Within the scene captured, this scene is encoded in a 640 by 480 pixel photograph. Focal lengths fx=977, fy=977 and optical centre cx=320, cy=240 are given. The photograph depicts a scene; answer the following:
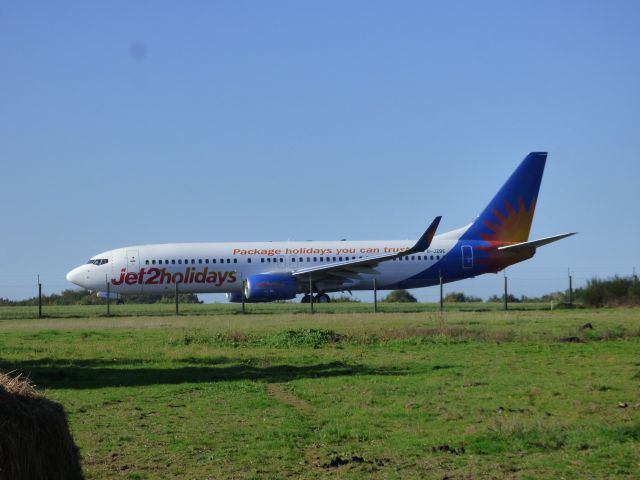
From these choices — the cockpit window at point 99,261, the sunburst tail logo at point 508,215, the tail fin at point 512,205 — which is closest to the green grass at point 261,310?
the cockpit window at point 99,261

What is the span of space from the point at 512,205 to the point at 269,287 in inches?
450

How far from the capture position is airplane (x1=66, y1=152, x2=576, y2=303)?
41406 millimetres

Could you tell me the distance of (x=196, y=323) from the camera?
28.2 meters

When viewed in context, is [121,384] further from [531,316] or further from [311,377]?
[531,316]

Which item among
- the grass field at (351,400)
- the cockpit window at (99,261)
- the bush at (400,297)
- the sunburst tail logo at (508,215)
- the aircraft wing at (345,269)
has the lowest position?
the grass field at (351,400)

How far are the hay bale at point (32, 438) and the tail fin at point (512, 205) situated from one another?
37.9 meters

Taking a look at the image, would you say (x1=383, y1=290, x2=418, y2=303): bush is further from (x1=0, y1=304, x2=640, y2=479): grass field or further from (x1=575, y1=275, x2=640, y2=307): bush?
(x1=0, y1=304, x2=640, y2=479): grass field

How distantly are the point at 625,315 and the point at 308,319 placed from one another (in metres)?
9.21

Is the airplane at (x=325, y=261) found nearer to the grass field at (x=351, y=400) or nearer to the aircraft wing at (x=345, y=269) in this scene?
the aircraft wing at (x=345, y=269)

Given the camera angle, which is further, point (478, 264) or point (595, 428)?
point (478, 264)

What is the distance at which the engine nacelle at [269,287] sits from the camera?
133ft

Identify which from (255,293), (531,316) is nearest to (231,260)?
(255,293)

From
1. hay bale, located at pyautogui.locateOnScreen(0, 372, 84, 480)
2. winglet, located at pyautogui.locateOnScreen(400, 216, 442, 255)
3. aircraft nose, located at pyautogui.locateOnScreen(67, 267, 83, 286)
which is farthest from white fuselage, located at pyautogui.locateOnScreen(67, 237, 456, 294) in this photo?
hay bale, located at pyautogui.locateOnScreen(0, 372, 84, 480)

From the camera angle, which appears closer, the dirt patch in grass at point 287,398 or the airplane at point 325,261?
the dirt patch in grass at point 287,398
